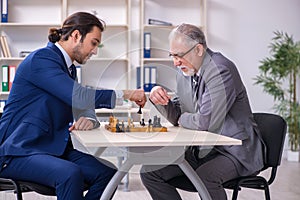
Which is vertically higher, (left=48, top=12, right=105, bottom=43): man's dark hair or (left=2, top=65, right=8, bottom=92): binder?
(left=48, top=12, right=105, bottom=43): man's dark hair

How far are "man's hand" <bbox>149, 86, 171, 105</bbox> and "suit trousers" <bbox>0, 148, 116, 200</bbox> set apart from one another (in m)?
0.41

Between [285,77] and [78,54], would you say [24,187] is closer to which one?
[78,54]

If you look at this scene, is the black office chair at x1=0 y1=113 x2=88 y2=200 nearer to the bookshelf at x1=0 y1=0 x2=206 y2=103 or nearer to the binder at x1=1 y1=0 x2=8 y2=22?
the bookshelf at x1=0 y1=0 x2=206 y2=103

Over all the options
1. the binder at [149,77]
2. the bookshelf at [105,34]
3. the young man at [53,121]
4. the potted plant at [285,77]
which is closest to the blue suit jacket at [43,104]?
the young man at [53,121]

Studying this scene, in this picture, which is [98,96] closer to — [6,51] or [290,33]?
[6,51]

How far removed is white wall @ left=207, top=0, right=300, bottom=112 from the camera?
6.40 metres

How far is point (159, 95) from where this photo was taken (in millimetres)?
2662

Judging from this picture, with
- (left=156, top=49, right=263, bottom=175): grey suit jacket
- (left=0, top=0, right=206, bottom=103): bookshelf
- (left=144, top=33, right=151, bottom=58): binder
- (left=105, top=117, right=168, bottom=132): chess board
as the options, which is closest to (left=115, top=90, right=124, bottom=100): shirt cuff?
(left=105, top=117, right=168, bottom=132): chess board

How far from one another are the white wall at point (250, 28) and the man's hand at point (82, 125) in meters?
4.09

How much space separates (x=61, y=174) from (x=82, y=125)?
248 mm

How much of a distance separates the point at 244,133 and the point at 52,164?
0.91 metres

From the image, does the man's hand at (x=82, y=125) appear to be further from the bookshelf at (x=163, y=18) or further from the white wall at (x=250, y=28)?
the white wall at (x=250, y=28)

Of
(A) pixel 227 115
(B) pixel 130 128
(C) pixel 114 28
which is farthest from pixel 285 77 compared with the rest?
(B) pixel 130 128

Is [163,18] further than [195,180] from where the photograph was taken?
Yes
